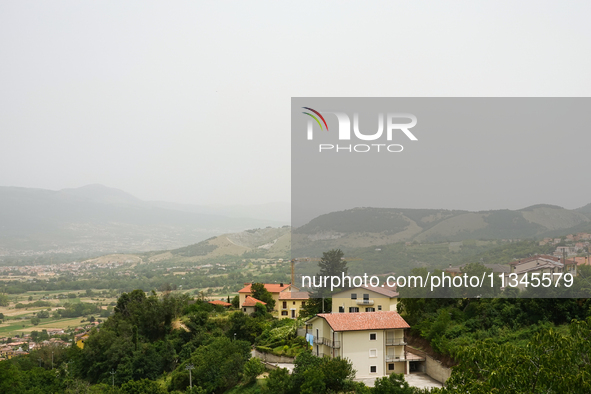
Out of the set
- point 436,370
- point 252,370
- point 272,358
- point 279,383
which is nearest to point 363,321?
point 436,370

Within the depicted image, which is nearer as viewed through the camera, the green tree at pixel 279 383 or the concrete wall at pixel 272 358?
the green tree at pixel 279 383

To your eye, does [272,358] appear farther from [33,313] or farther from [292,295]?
[33,313]

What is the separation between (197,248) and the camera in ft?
562

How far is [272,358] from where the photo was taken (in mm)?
23016

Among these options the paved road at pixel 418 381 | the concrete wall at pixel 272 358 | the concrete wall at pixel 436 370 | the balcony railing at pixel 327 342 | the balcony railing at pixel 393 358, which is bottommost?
the concrete wall at pixel 272 358

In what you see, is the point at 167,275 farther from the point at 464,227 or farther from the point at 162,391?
the point at 464,227

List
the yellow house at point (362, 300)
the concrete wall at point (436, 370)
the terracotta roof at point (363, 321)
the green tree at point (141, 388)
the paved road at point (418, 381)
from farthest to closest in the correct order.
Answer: the yellow house at point (362, 300), the green tree at point (141, 388), the terracotta roof at point (363, 321), the concrete wall at point (436, 370), the paved road at point (418, 381)

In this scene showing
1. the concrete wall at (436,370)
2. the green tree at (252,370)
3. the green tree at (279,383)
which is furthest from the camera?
the green tree at (252,370)

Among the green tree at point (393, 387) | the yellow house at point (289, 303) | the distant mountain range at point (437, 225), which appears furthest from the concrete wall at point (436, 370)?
the yellow house at point (289, 303)

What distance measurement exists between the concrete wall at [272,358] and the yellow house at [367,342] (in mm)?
2930

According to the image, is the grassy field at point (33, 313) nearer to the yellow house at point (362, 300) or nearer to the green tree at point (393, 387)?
the yellow house at point (362, 300)

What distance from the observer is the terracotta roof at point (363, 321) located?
19016mm

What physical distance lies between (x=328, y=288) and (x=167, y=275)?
358 ft

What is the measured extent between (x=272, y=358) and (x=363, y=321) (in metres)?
5.77
